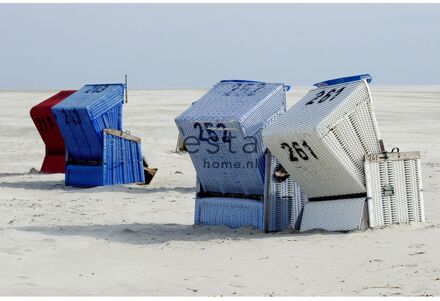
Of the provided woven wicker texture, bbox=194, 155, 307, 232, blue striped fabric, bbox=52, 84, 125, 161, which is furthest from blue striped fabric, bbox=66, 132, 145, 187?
woven wicker texture, bbox=194, 155, 307, 232

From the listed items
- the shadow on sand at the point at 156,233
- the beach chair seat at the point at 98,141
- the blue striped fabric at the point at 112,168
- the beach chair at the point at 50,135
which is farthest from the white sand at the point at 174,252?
the beach chair at the point at 50,135

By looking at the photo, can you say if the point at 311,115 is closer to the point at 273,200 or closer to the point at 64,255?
the point at 273,200

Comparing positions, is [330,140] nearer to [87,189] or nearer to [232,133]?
[232,133]

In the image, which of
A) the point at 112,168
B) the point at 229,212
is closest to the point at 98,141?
the point at 112,168

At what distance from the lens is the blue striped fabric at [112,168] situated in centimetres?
1916

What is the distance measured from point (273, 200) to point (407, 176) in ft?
5.27

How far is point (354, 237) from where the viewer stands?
1127cm

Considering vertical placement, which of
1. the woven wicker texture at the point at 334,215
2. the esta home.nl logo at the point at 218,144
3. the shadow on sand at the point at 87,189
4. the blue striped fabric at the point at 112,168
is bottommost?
the shadow on sand at the point at 87,189

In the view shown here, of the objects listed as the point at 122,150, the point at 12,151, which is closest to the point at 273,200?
the point at 122,150

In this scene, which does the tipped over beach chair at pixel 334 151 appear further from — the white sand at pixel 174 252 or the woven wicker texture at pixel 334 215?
the white sand at pixel 174 252

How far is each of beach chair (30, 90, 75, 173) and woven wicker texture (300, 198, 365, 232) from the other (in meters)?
10.6

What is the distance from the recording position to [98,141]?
1914cm

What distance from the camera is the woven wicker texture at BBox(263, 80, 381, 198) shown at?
37.3ft

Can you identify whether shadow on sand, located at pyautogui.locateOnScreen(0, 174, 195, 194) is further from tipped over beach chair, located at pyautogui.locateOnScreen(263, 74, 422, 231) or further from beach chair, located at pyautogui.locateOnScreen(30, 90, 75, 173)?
tipped over beach chair, located at pyautogui.locateOnScreen(263, 74, 422, 231)
